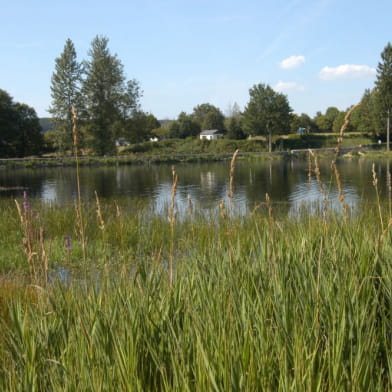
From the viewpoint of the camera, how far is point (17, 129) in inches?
2245

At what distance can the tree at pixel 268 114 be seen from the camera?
228 ft

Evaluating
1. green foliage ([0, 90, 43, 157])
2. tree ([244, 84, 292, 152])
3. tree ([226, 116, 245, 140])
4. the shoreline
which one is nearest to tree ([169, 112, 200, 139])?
tree ([226, 116, 245, 140])

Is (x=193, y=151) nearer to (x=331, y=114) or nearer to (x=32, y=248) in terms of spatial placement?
(x=331, y=114)

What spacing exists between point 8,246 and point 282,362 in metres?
8.17

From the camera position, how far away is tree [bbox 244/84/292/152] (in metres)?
69.5

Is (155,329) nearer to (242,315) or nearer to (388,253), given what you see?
(242,315)

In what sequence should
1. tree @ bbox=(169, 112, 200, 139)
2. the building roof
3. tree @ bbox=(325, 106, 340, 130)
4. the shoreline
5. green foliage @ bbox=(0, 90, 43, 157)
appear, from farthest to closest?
tree @ bbox=(325, 106, 340, 130), the building roof, tree @ bbox=(169, 112, 200, 139), green foliage @ bbox=(0, 90, 43, 157), the shoreline

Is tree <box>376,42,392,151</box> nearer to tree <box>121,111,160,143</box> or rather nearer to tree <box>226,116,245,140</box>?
tree <box>226,116,245,140</box>

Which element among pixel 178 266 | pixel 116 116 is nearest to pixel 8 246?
pixel 178 266

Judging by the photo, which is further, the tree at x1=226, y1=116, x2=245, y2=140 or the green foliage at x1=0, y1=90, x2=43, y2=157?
the tree at x1=226, y1=116, x2=245, y2=140

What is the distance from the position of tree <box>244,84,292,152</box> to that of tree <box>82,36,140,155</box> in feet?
58.7

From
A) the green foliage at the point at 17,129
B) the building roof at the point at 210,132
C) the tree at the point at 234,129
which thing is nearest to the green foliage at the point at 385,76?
the tree at the point at 234,129

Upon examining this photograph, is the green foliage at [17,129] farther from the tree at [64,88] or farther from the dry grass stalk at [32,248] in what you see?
the dry grass stalk at [32,248]

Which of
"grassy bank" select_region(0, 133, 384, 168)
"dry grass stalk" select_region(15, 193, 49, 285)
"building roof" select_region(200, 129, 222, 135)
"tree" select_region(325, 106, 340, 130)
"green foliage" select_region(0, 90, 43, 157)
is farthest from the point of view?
"tree" select_region(325, 106, 340, 130)
